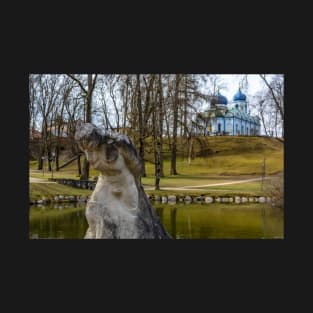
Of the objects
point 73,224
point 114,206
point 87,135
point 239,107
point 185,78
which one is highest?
point 185,78

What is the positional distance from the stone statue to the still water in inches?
103

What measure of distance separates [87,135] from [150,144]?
8440 millimetres

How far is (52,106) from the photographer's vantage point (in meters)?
11.8

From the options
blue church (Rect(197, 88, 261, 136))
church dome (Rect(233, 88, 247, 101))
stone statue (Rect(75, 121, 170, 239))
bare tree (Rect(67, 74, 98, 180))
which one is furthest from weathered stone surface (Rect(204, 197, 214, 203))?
stone statue (Rect(75, 121, 170, 239))

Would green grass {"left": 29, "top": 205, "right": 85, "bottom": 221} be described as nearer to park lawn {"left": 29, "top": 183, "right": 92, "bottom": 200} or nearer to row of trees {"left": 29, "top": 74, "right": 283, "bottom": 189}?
park lawn {"left": 29, "top": 183, "right": 92, "bottom": 200}

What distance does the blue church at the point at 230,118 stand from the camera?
38.2ft

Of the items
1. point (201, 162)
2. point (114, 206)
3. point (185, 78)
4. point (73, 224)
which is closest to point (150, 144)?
point (201, 162)

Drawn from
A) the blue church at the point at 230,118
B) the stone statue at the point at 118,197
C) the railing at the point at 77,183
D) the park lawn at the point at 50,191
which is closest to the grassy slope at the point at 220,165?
the park lawn at the point at 50,191

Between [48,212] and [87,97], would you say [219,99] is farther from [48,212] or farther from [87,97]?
[48,212]

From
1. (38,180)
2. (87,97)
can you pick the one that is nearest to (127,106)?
(87,97)

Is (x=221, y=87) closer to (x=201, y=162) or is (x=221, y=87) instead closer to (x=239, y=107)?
(x=239, y=107)

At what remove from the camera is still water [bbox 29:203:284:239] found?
360 inches

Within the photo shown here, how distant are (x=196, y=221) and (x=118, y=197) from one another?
14.5 ft

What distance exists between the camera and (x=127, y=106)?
41.9 feet
